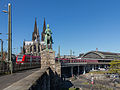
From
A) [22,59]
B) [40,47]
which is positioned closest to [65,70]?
[40,47]

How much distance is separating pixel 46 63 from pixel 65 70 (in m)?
58.3

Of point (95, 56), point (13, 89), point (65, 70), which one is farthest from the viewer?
point (95, 56)

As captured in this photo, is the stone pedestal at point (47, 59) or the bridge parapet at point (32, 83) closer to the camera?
the bridge parapet at point (32, 83)

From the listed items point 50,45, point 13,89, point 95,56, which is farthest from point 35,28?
point 13,89

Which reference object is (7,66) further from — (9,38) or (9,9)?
(9,9)

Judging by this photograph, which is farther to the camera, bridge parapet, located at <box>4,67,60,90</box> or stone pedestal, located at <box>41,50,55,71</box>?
stone pedestal, located at <box>41,50,55,71</box>

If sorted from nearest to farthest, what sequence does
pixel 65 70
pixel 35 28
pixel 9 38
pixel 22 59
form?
1. pixel 9 38
2. pixel 22 59
3. pixel 65 70
4. pixel 35 28

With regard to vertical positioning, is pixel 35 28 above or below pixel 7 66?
above

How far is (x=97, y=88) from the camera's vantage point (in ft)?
104

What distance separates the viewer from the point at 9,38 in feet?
41.7

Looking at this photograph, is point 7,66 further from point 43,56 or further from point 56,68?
point 56,68

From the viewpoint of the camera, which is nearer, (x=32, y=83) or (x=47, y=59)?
(x=32, y=83)

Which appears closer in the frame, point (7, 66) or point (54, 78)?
point (7, 66)

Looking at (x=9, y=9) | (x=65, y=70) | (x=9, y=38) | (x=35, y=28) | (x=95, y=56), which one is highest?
(x=35, y=28)
